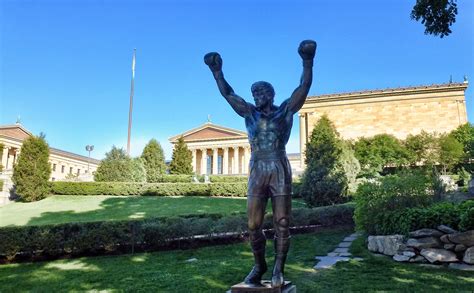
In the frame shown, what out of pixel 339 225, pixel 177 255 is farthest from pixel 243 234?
pixel 339 225

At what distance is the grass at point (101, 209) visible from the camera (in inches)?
616

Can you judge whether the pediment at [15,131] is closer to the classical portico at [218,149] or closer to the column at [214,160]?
the classical portico at [218,149]

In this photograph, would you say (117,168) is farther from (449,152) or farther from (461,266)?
(449,152)

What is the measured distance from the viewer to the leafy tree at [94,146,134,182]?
88.8 feet

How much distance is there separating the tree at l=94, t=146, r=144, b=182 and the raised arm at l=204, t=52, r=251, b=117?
82.6ft

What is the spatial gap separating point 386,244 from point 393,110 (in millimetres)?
43541

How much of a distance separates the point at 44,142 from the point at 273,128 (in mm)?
25652

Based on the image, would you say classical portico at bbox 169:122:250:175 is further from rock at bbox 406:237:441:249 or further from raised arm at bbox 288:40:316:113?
raised arm at bbox 288:40:316:113

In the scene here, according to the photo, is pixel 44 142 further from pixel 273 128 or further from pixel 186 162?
pixel 273 128

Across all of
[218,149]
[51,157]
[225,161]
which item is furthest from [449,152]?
[51,157]

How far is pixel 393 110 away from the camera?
47.2 metres

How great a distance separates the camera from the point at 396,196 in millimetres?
9484

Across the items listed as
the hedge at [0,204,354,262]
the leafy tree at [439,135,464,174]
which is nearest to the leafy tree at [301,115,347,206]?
the hedge at [0,204,354,262]

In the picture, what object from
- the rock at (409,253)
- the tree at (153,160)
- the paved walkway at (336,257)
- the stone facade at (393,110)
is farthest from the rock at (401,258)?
the stone facade at (393,110)
